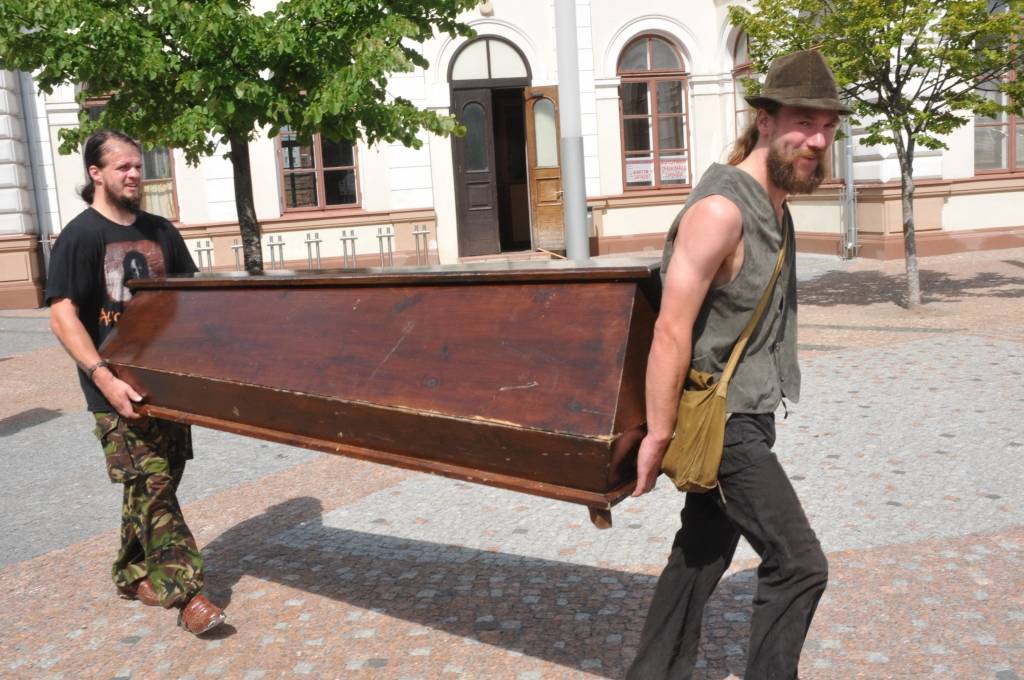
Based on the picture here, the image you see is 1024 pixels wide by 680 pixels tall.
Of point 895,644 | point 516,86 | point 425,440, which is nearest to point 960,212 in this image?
point 516,86

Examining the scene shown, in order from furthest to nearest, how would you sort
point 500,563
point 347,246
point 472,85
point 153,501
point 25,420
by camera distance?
point 472,85
point 347,246
point 25,420
point 500,563
point 153,501

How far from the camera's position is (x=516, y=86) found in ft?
57.6

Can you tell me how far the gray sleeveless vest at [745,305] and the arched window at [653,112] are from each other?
15.9 m

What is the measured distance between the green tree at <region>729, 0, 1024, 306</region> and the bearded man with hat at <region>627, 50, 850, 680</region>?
8008mm

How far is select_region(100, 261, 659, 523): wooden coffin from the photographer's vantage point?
8.04 ft

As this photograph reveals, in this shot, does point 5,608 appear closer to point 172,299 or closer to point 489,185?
point 172,299

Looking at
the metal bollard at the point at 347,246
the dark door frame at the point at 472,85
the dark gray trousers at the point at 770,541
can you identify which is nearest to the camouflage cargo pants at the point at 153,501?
the dark gray trousers at the point at 770,541

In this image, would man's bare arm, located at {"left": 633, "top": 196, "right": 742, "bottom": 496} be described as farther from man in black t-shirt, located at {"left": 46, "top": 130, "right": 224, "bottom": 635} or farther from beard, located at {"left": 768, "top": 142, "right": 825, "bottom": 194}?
man in black t-shirt, located at {"left": 46, "top": 130, "right": 224, "bottom": 635}

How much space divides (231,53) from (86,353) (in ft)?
14.2

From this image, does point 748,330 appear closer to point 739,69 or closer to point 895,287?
point 895,287

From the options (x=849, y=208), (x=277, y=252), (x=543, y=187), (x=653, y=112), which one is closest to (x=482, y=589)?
(x=849, y=208)

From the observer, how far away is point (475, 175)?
17.7 metres

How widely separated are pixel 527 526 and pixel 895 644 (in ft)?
6.01

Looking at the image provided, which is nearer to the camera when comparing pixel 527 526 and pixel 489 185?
pixel 527 526
